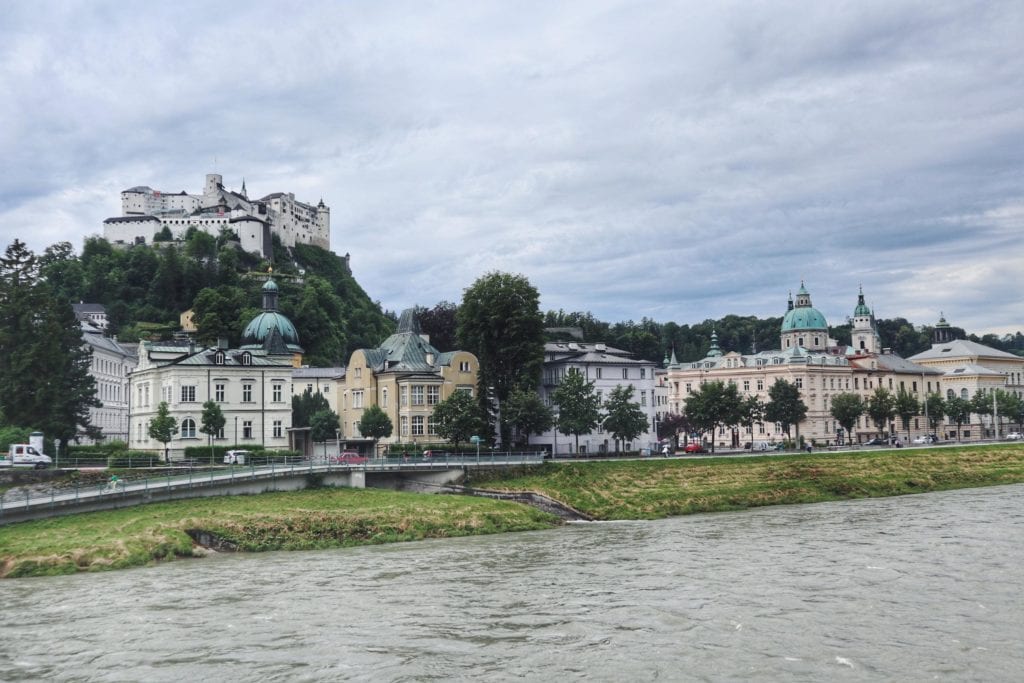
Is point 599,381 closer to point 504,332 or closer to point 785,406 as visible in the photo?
point 504,332

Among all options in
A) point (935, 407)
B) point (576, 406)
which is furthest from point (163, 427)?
point (935, 407)

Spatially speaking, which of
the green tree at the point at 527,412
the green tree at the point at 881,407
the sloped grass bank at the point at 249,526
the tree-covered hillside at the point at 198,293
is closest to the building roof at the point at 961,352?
the green tree at the point at 881,407

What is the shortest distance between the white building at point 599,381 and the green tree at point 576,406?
5.42 metres

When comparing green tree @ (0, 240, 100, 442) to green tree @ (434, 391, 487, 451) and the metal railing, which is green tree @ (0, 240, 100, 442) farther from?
green tree @ (434, 391, 487, 451)

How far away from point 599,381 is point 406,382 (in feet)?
60.1

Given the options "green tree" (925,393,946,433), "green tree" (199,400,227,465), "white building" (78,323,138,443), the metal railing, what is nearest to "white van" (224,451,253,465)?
the metal railing

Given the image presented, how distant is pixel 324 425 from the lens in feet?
275

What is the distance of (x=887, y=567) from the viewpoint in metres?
33.3

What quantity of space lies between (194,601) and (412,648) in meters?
9.64

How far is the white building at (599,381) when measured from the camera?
83812mm

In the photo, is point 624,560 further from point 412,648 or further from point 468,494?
point 468,494

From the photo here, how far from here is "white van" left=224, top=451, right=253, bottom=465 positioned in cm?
5947

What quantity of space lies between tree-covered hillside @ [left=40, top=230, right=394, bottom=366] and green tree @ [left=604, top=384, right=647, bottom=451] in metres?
65.2

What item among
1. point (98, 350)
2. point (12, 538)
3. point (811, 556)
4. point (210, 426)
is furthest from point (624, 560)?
point (98, 350)
